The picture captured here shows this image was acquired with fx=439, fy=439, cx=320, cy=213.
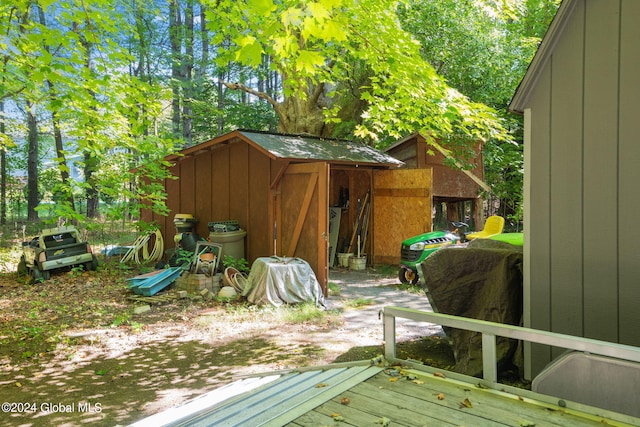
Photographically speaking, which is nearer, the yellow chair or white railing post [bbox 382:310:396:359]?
white railing post [bbox 382:310:396:359]

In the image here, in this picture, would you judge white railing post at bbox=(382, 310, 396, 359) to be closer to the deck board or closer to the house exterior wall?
the deck board

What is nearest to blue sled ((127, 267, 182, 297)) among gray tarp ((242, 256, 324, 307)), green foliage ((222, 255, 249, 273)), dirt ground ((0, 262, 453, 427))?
dirt ground ((0, 262, 453, 427))

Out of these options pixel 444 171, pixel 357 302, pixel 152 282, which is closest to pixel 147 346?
pixel 152 282

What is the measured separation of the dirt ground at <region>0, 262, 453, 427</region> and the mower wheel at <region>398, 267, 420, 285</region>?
0.48 m

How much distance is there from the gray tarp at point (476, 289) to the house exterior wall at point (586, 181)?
31 cm

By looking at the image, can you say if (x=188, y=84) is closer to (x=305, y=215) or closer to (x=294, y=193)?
(x=294, y=193)

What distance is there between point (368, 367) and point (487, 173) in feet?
37.3

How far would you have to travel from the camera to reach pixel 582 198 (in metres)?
3.31

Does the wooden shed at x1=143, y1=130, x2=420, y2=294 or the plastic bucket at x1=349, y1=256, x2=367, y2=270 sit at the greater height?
the wooden shed at x1=143, y1=130, x2=420, y2=294

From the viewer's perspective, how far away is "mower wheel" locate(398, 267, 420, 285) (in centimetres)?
834

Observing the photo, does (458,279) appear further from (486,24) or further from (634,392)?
(486,24)

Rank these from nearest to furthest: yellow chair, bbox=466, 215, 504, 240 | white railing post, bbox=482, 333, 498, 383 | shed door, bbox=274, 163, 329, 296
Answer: white railing post, bbox=482, 333, 498, 383 < yellow chair, bbox=466, 215, 504, 240 < shed door, bbox=274, 163, 329, 296

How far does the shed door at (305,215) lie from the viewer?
758 centimetres

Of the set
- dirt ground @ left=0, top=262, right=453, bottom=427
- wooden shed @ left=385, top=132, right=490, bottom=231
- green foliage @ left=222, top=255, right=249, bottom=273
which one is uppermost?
wooden shed @ left=385, top=132, right=490, bottom=231
